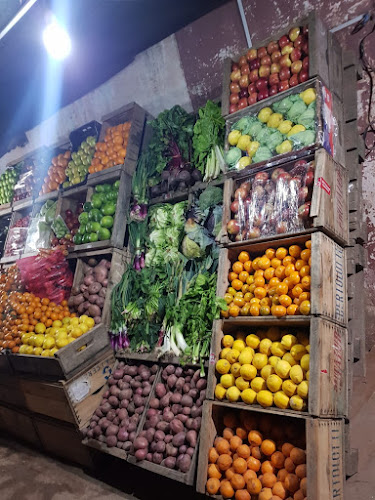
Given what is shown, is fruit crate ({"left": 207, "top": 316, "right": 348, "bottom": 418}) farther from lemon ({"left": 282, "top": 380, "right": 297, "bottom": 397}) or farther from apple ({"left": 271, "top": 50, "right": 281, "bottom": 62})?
apple ({"left": 271, "top": 50, "right": 281, "bottom": 62})

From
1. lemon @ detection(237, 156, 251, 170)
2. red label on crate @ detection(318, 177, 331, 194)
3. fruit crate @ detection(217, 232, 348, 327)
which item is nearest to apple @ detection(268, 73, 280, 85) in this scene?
lemon @ detection(237, 156, 251, 170)

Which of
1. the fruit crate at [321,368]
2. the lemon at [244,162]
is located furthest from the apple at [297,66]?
the fruit crate at [321,368]

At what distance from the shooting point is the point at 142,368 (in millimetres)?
3373

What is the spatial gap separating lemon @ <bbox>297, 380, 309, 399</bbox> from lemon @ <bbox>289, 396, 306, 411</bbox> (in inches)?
1.0

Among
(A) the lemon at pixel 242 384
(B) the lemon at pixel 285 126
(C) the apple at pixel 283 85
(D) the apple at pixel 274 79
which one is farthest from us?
(D) the apple at pixel 274 79

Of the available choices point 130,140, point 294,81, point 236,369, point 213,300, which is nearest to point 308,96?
point 294,81

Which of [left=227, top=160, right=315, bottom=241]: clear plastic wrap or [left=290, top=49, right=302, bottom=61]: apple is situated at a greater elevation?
[left=290, top=49, right=302, bottom=61]: apple

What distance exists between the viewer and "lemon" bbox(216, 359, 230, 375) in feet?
8.52

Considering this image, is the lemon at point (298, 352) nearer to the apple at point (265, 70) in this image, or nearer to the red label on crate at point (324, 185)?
the red label on crate at point (324, 185)

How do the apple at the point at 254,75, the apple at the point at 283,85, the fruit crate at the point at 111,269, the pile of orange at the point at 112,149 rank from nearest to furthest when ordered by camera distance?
the apple at the point at 283,85
the apple at the point at 254,75
the fruit crate at the point at 111,269
the pile of orange at the point at 112,149

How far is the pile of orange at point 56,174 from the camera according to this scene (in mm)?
5496

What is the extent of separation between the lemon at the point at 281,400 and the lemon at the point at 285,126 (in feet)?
6.70

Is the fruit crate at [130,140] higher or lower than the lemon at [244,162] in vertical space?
higher

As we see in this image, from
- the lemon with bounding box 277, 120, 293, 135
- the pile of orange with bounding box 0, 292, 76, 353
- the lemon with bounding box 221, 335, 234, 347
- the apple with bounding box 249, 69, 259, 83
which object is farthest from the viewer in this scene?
the pile of orange with bounding box 0, 292, 76, 353
